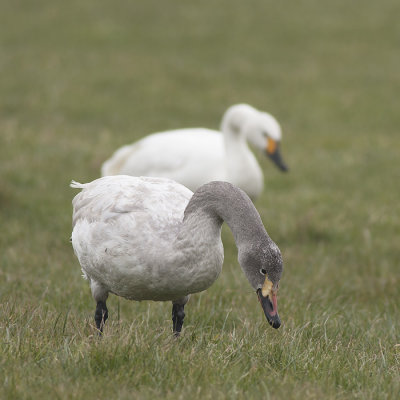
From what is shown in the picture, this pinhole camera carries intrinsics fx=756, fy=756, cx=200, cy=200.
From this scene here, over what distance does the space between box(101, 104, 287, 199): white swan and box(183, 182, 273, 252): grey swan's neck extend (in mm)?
3854

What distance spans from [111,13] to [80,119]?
689cm

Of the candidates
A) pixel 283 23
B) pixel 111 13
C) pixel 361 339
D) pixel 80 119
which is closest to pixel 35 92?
pixel 80 119

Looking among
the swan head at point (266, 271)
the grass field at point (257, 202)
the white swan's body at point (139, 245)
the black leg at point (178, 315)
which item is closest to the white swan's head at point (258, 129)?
the grass field at point (257, 202)

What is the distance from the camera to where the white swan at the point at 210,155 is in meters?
8.03

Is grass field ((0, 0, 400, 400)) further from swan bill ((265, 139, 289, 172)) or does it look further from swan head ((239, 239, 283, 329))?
swan bill ((265, 139, 289, 172))

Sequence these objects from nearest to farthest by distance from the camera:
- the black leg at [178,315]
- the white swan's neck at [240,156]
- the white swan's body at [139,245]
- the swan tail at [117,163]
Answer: the white swan's body at [139,245] → the black leg at [178,315] → the white swan's neck at [240,156] → the swan tail at [117,163]

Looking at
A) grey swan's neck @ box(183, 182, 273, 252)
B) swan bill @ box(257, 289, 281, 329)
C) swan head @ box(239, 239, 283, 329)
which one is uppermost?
grey swan's neck @ box(183, 182, 273, 252)

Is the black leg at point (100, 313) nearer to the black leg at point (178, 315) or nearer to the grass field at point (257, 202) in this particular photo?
the grass field at point (257, 202)

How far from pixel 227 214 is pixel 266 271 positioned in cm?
38

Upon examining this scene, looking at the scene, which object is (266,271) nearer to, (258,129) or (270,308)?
(270,308)

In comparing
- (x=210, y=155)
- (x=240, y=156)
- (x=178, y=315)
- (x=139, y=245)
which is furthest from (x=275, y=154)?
(x=139, y=245)

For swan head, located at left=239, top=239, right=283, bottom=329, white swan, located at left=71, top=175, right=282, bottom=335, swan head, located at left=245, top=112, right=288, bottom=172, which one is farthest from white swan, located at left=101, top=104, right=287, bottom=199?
swan head, located at left=239, top=239, right=283, bottom=329

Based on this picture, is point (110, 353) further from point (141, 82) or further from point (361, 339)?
point (141, 82)

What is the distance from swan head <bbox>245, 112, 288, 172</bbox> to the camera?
8641 mm
